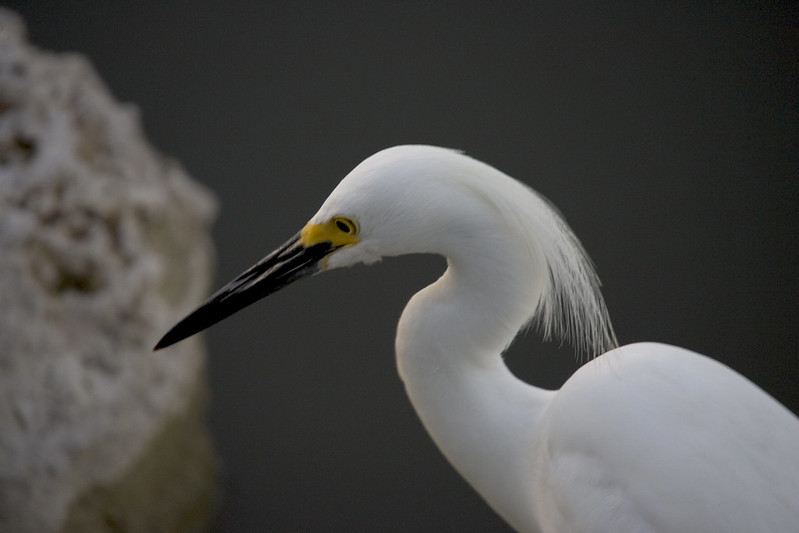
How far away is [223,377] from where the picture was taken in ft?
6.68

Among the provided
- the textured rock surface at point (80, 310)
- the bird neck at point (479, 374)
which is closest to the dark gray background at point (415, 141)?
the textured rock surface at point (80, 310)

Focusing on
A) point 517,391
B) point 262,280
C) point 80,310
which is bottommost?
point 80,310

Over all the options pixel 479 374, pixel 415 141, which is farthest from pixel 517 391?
pixel 415 141

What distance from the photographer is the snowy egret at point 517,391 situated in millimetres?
818

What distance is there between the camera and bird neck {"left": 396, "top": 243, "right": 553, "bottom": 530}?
2.88ft

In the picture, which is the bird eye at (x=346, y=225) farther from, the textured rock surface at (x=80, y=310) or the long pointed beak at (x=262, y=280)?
the textured rock surface at (x=80, y=310)

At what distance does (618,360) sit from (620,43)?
4.00 ft

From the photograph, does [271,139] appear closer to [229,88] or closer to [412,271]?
[229,88]

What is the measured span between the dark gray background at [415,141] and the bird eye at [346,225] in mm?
1119

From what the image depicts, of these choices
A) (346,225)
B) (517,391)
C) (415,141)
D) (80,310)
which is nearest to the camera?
(346,225)

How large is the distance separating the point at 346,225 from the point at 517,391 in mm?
345

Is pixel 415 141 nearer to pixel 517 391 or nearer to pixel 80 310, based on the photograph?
pixel 80 310

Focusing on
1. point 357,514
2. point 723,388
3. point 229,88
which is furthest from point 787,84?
point 357,514

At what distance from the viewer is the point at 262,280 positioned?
0.93m
